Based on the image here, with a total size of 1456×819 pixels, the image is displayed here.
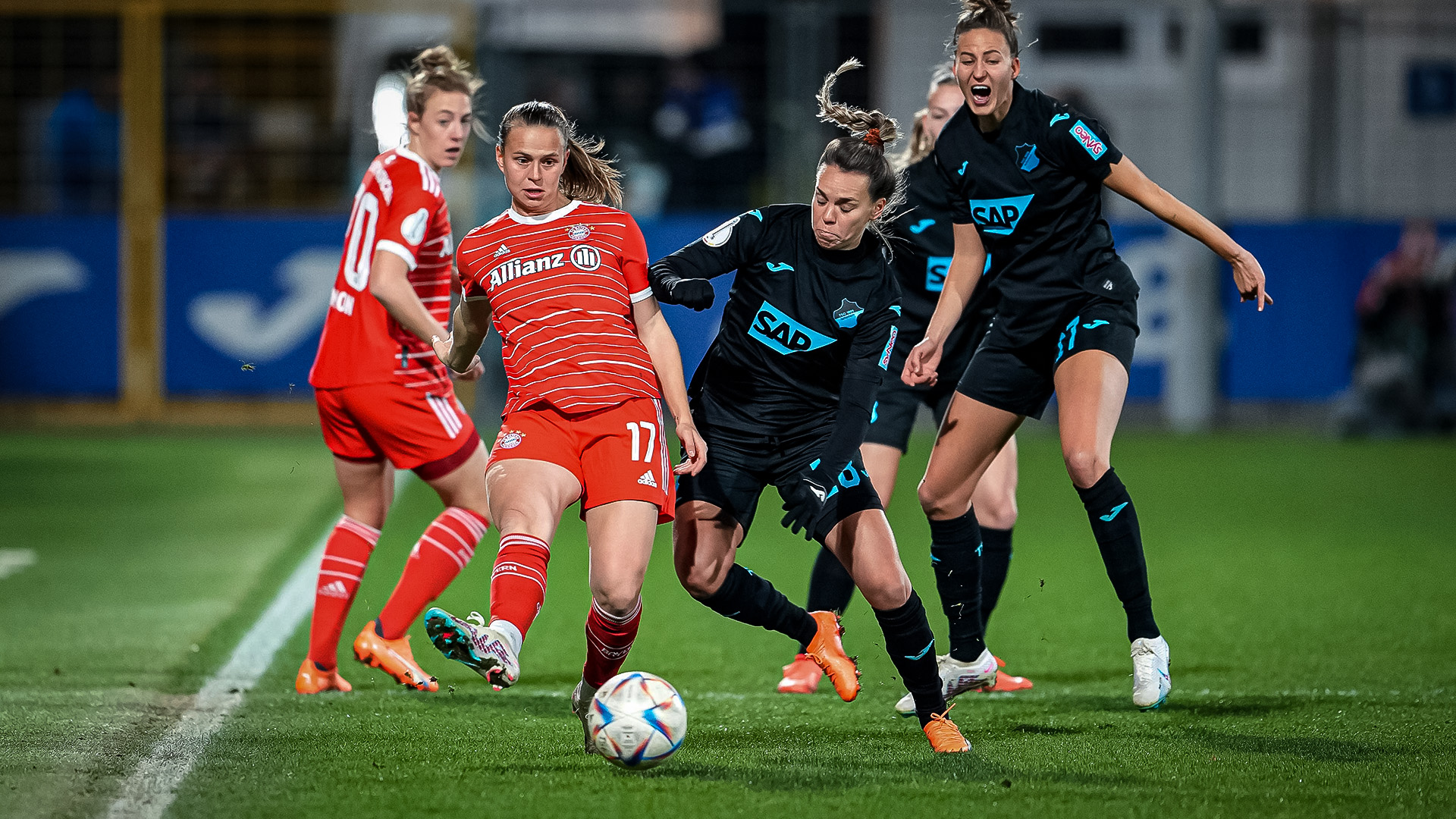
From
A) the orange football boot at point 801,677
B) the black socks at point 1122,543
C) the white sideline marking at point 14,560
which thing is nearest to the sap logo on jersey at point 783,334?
the black socks at point 1122,543

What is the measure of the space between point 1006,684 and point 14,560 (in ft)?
15.5

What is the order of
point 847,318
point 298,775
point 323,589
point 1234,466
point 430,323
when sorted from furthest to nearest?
point 1234,466, point 323,589, point 430,323, point 847,318, point 298,775

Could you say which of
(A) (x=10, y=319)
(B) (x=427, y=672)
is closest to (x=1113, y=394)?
(B) (x=427, y=672)

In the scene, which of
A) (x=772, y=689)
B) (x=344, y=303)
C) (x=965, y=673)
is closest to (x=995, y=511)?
(x=965, y=673)

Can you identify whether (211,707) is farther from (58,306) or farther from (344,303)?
(58,306)

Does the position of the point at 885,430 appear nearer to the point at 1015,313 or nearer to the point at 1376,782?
the point at 1015,313

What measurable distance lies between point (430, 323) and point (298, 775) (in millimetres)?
1374

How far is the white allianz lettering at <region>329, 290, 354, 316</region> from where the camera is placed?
16.9 feet

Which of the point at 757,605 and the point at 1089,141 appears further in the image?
the point at 1089,141

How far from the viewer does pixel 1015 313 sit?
16.6ft

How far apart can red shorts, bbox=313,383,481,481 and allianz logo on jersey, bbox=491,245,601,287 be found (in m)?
0.83

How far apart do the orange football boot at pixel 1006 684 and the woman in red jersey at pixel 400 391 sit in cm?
163

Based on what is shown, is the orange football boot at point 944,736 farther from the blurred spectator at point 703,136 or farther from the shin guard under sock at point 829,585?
the blurred spectator at point 703,136

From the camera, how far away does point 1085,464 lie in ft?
15.9
